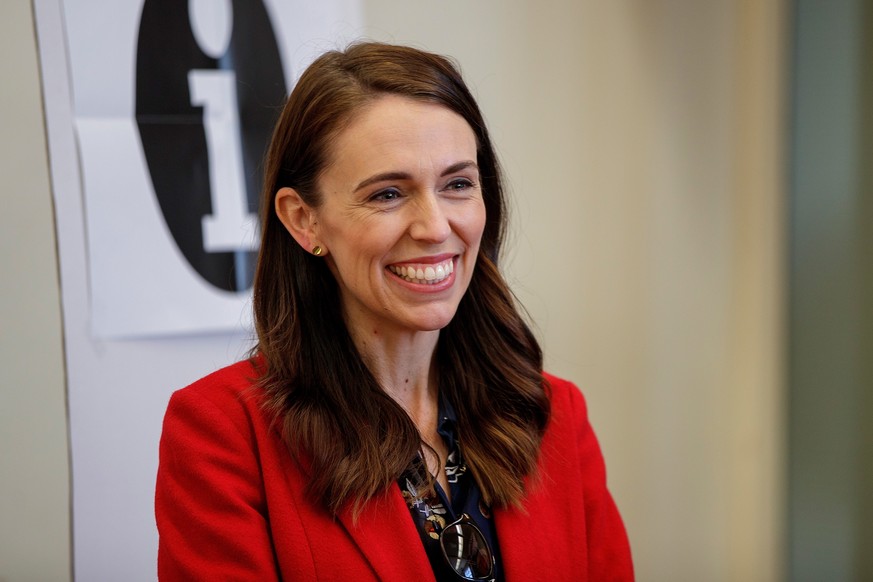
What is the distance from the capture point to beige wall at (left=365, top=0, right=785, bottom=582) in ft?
8.14

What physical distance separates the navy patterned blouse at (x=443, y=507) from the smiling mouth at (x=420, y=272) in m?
0.30

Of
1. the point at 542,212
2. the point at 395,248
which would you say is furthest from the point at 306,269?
the point at 542,212

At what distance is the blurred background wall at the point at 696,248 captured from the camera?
249 centimetres

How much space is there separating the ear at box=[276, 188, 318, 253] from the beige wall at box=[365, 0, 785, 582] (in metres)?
1.02

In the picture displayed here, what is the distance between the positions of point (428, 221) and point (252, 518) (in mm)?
519

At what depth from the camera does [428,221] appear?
1.35 meters

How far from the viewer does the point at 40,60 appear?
185 centimetres

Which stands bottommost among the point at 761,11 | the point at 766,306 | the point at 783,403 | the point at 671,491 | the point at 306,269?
the point at 671,491

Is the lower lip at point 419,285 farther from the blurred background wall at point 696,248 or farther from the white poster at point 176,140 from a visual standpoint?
the blurred background wall at point 696,248

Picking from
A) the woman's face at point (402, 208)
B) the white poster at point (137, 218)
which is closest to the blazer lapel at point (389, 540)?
the woman's face at point (402, 208)

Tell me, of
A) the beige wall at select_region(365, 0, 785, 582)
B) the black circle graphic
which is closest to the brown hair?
the black circle graphic

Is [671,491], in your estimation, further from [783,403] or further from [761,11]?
[761,11]

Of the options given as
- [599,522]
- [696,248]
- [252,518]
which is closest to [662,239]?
[696,248]

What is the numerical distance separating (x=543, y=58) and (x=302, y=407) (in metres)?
1.47
